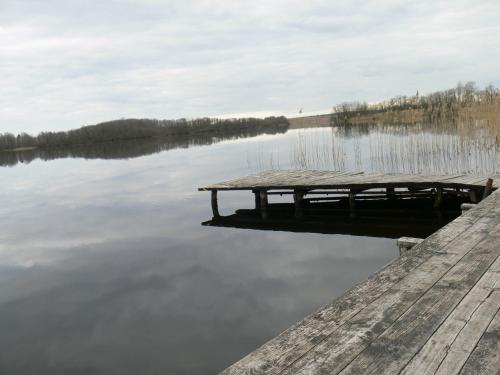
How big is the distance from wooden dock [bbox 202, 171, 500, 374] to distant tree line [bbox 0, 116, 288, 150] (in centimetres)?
7284

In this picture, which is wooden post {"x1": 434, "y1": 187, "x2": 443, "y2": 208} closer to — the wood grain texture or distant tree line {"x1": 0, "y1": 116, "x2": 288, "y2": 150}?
the wood grain texture

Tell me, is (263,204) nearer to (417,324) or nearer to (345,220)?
(345,220)

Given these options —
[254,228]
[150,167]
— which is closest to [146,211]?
[254,228]

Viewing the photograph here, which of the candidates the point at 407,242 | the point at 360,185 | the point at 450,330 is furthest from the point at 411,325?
the point at 360,185

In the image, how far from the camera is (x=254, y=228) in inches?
445

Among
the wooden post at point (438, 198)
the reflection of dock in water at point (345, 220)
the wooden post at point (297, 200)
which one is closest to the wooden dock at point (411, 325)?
the reflection of dock in water at point (345, 220)

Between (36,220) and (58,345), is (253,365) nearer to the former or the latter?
(58,345)

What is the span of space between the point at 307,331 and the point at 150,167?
2799 cm

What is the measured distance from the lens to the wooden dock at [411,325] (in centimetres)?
240

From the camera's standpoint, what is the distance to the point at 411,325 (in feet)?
9.18

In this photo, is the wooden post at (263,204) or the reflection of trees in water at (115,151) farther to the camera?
the reflection of trees in water at (115,151)

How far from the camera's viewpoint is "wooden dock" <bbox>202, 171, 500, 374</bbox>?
2.40 m

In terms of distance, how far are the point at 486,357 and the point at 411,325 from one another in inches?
19.2

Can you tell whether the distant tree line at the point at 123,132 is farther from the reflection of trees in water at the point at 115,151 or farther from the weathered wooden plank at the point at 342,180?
the weathered wooden plank at the point at 342,180
